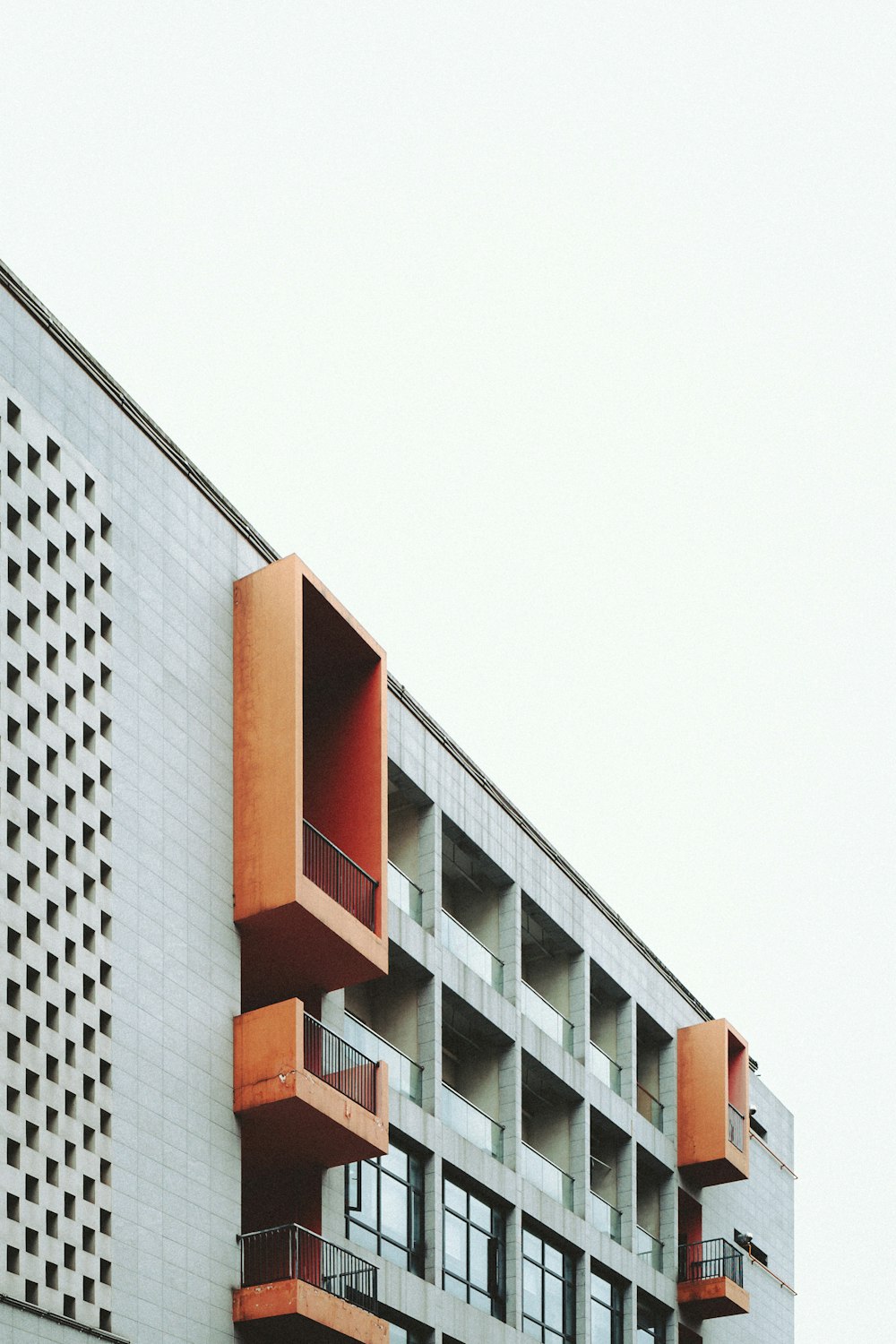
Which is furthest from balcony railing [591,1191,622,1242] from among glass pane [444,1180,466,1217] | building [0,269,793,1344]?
glass pane [444,1180,466,1217]

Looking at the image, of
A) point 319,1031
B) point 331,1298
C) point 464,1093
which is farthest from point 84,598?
point 464,1093

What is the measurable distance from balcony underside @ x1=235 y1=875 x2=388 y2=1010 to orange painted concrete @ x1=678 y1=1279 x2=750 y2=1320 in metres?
17.4

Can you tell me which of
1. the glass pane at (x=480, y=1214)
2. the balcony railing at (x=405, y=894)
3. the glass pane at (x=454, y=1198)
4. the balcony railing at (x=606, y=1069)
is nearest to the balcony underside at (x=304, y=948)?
the balcony railing at (x=405, y=894)

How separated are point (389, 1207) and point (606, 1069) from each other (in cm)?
1125

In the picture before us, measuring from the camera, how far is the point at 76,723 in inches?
1037

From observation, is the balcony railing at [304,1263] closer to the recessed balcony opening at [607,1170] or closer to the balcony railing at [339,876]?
the balcony railing at [339,876]

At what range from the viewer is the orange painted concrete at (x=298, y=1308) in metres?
27.2

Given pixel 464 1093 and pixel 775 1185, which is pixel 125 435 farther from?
pixel 775 1185

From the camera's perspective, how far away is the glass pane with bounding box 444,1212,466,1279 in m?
35.8

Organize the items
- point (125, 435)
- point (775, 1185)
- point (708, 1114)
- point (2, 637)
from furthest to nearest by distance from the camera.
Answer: point (775, 1185) < point (708, 1114) < point (125, 435) < point (2, 637)

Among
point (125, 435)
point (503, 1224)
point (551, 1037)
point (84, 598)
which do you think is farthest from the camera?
point (551, 1037)

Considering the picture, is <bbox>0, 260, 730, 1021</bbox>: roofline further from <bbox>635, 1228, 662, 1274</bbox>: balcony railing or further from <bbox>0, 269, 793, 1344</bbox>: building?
<bbox>635, 1228, 662, 1274</bbox>: balcony railing

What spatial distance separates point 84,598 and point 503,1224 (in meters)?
17.1

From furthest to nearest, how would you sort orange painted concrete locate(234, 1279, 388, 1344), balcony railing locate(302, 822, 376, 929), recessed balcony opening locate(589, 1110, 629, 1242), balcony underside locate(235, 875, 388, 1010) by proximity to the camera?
recessed balcony opening locate(589, 1110, 629, 1242), balcony railing locate(302, 822, 376, 929), balcony underside locate(235, 875, 388, 1010), orange painted concrete locate(234, 1279, 388, 1344)
